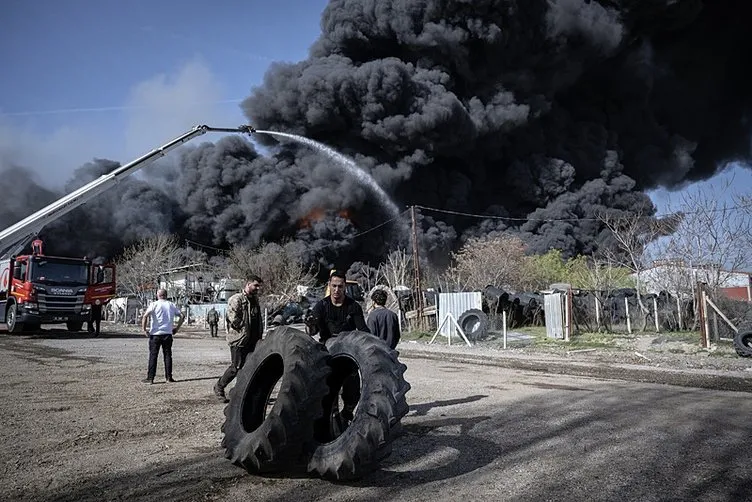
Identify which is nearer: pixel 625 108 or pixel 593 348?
pixel 593 348

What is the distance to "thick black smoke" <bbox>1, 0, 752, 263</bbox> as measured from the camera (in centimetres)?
4734

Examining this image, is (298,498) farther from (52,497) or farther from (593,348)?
(593,348)

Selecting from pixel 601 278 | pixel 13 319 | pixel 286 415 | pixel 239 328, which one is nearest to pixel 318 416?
pixel 286 415

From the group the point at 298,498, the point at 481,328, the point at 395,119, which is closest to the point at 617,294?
the point at 481,328

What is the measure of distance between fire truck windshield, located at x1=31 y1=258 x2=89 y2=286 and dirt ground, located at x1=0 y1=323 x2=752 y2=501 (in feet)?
33.3

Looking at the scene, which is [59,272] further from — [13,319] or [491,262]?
[491,262]

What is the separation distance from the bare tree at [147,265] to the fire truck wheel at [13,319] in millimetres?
18758

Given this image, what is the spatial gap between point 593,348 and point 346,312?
13.9 metres

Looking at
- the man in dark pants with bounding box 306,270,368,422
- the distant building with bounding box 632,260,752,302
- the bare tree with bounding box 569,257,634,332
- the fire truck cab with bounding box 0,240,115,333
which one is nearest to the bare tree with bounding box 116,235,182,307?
the fire truck cab with bounding box 0,240,115,333

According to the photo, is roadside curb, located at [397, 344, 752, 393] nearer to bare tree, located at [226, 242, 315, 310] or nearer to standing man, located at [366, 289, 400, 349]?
standing man, located at [366, 289, 400, 349]

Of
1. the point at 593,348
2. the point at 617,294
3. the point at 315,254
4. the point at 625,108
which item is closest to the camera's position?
the point at 593,348

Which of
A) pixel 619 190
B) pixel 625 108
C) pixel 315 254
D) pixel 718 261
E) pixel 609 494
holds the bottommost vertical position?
pixel 609 494

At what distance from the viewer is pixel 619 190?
5609 centimetres

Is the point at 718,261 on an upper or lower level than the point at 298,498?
upper
